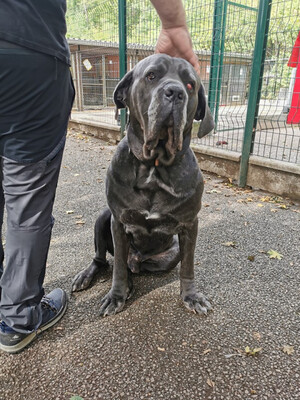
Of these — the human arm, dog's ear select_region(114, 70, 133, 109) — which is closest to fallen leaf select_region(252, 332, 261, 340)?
dog's ear select_region(114, 70, 133, 109)

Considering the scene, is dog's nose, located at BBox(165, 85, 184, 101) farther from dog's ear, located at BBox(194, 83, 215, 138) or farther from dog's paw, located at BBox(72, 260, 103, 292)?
dog's paw, located at BBox(72, 260, 103, 292)

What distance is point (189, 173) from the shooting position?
80.0 inches

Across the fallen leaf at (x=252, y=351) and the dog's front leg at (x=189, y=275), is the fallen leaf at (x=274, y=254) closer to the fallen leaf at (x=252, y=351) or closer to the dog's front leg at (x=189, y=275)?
the dog's front leg at (x=189, y=275)

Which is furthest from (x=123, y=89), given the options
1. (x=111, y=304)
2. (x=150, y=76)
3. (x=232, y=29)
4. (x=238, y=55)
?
(x=238, y=55)

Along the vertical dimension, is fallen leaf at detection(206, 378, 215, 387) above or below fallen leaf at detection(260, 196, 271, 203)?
below

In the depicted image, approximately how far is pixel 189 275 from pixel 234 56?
6.08 meters

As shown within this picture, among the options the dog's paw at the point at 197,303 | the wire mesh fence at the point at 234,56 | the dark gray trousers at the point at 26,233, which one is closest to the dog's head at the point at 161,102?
the dark gray trousers at the point at 26,233

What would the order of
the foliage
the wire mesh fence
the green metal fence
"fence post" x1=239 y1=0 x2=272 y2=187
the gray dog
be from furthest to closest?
1. the wire mesh fence
2. the foliage
3. the green metal fence
4. "fence post" x1=239 y1=0 x2=272 y2=187
5. the gray dog

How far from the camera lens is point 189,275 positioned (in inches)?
89.6

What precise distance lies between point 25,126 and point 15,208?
424 mm

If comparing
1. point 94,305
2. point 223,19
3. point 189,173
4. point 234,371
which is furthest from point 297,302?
point 223,19

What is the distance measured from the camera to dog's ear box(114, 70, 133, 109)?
6.54 feet

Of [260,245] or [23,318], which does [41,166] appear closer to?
[23,318]

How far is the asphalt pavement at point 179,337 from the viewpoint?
166cm
